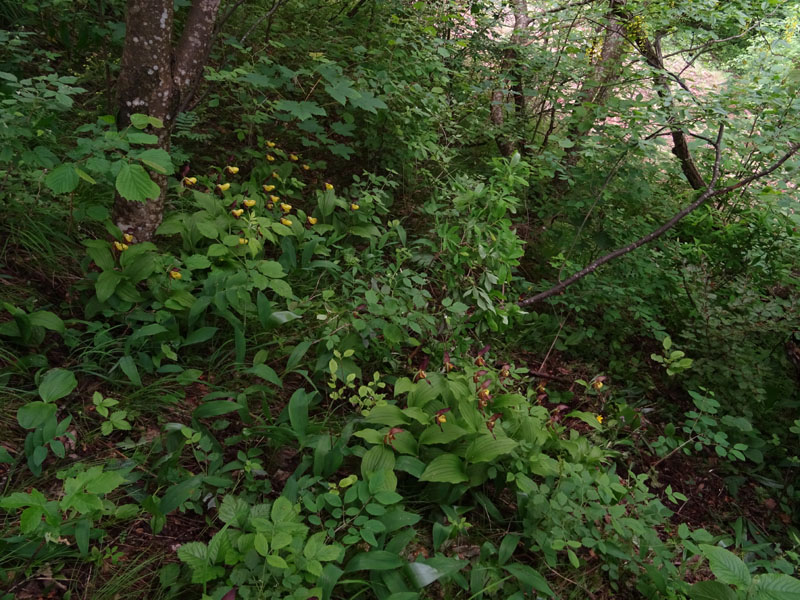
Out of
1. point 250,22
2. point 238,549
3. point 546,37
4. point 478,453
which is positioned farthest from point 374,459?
point 546,37

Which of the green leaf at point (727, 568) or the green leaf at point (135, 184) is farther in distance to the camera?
the green leaf at point (135, 184)

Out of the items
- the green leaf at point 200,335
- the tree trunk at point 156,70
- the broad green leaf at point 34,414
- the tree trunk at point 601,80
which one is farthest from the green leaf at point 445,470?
the tree trunk at point 601,80

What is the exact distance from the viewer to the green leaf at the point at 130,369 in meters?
2.24

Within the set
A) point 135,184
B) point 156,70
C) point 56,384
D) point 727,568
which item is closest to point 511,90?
point 156,70

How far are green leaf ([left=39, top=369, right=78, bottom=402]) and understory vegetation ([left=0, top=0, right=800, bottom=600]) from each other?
0.05ft

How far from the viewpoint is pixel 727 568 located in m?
1.77

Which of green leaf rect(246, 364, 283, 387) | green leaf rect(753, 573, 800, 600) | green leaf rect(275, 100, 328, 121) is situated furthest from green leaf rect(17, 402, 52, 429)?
green leaf rect(753, 573, 800, 600)

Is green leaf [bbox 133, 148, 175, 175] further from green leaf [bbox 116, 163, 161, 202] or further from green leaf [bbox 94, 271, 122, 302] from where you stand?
green leaf [bbox 94, 271, 122, 302]

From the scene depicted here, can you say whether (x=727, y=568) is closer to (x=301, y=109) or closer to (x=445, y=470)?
(x=445, y=470)

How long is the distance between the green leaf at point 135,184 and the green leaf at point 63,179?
0.19 metres

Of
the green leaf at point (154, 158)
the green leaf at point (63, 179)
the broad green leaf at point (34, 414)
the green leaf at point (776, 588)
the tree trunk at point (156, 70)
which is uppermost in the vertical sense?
the tree trunk at point (156, 70)

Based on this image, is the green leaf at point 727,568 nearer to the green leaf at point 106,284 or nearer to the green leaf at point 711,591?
the green leaf at point 711,591

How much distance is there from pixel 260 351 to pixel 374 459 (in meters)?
0.87

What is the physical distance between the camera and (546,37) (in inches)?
180
